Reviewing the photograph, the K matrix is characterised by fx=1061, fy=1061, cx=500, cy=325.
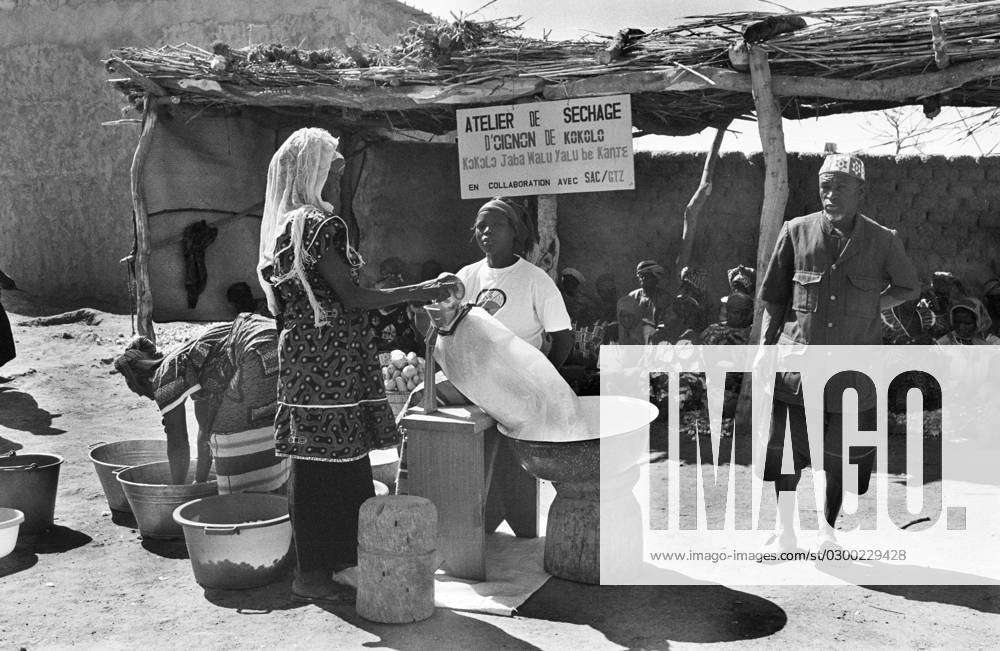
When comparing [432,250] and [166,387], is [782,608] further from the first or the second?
[432,250]

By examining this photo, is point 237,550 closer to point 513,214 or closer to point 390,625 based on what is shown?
point 390,625

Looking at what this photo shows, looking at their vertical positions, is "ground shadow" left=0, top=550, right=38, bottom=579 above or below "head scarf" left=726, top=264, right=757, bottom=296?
below

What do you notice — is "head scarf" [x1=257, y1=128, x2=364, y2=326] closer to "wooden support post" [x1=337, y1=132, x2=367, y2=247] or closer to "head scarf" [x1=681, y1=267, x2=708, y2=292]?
"head scarf" [x1=681, y1=267, x2=708, y2=292]

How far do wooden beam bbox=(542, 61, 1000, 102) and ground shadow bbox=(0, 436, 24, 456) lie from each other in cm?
455

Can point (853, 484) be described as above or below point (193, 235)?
below

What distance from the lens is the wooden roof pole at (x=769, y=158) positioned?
6.96 m

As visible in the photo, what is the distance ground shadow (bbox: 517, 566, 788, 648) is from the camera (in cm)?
390

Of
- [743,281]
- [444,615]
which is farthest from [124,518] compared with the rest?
[743,281]

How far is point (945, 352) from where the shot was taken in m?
7.16

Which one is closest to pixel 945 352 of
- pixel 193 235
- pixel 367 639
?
pixel 367 639

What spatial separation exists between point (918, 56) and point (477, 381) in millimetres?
3921

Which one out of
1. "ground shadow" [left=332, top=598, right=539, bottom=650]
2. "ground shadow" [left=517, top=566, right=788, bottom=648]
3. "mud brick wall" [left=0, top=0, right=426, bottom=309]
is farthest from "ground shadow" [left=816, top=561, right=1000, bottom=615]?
"mud brick wall" [left=0, top=0, right=426, bottom=309]

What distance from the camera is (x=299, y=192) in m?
4.01

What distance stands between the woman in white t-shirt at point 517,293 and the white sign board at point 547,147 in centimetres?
362
